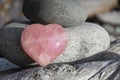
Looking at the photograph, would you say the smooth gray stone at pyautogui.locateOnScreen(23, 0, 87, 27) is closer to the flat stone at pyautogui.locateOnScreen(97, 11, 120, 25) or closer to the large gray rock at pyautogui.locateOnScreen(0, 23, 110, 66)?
the large gray rock at pyautogui.locateOnScreen(0, 23, 110, 66)

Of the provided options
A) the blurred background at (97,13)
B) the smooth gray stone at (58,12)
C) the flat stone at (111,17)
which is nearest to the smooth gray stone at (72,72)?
the smooth gray stone at (58,12)

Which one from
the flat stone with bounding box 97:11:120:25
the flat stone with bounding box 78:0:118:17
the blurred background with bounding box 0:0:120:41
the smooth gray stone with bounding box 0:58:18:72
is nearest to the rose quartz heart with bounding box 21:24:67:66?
the smooth gray stone with bounding box 0:58:18:72

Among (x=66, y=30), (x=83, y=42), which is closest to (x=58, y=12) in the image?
(x=66, y=30)

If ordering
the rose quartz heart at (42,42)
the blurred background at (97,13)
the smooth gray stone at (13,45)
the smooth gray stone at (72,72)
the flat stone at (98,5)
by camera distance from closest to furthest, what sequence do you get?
1. the smooth gray stone at (72,72)
2. the rose quartz heart at (42,42)
3. the smooth gray stone at (13,45)
4. the blurred background at (97,13)
5. the flat stone at (98,5)

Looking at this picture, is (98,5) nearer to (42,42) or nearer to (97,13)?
(97,13)

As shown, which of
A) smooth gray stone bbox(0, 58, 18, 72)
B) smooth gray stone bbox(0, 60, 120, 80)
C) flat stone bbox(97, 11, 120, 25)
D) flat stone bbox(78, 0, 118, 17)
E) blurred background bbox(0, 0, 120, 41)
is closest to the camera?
smooth gray stone bbox(0, 60, 120, 80)

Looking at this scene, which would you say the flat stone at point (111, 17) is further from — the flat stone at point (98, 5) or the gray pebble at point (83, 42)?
the gray pebble at point (83, 42)
